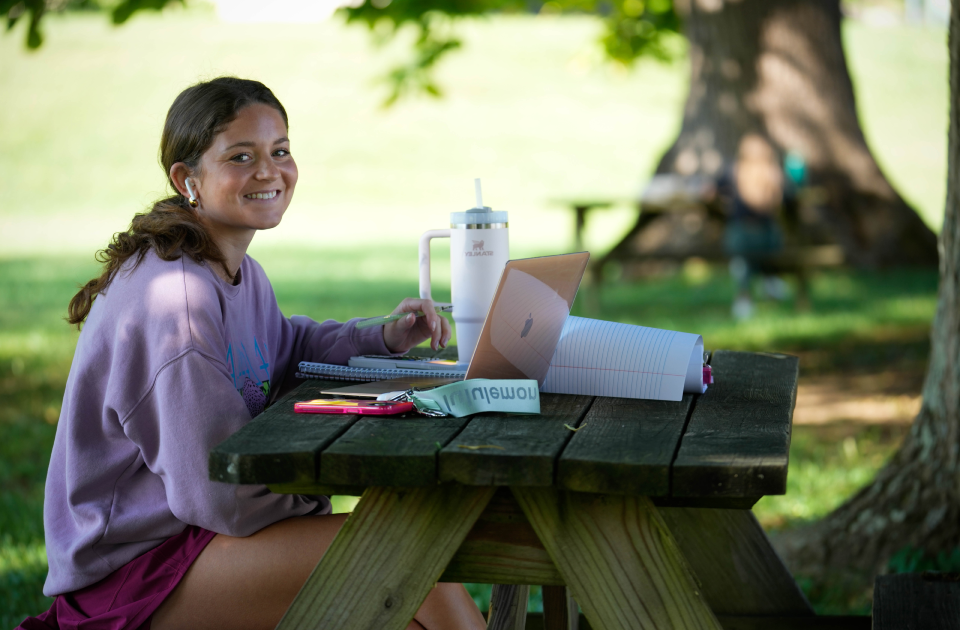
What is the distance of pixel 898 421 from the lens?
4.77 meters

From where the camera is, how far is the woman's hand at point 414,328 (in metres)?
A: 1.99

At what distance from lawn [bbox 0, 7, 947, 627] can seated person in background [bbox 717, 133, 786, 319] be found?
0.35m

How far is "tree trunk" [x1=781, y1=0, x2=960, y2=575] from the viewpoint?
273 centimetres

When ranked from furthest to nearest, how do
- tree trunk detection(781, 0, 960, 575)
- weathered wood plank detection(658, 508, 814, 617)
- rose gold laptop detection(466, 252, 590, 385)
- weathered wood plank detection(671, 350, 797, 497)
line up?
1. tree trunk detection(781, 0, 960, 575)
2. weathered wood plank detection(658, 508, 814, 617)
3. rose gold laptop detection(466, 252, 590, 385)
4. weathered wood plank detection(671, 350, 797, 497)

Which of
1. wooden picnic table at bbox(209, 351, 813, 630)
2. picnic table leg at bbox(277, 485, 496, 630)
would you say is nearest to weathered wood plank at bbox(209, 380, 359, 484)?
wooden picnic table at bbox(209, 351, 813, 630)

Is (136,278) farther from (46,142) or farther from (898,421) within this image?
(46,142)

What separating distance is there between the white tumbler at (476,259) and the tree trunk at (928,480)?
59.8 inches

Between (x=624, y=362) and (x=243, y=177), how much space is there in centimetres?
79

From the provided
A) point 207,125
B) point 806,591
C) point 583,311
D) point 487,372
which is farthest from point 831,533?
point 583,311

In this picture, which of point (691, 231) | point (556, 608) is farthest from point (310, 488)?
point (691, 231)

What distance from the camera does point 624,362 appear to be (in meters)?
1.69

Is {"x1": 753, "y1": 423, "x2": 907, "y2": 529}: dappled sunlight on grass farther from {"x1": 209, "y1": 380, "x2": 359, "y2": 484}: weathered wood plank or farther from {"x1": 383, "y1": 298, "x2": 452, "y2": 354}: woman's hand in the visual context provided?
{"x1": 209, "y1": 380, "x2": 359, "y2": 484}: weathered wood plank

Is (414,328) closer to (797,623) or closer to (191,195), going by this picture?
(191,195)

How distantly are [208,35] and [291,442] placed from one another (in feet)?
86.9
